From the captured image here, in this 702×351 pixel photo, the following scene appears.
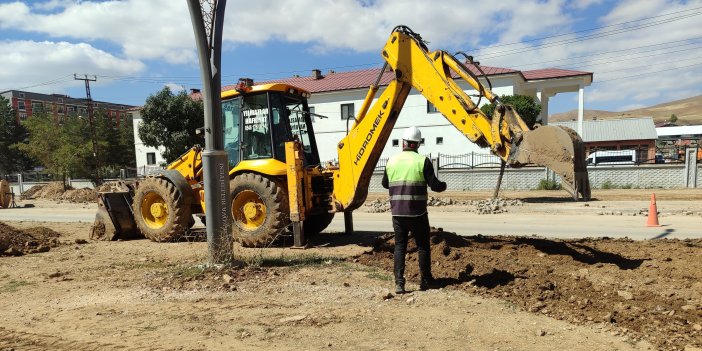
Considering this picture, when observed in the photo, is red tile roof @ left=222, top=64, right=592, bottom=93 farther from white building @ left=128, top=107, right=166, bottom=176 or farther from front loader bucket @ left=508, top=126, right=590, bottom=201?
front loader bucket @ left=508, top=126, right=590, bottom=201

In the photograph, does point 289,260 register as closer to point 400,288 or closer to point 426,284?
point 400,288

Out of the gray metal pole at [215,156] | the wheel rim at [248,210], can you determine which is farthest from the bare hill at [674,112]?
the gray metal pole at [215,156]

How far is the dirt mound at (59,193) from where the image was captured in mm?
28359

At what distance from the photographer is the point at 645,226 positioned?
11.0 m

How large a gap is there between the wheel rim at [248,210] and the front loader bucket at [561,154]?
4499 millimetres

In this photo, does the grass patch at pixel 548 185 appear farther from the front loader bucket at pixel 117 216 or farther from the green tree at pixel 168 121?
the green tree at pixel 168 121

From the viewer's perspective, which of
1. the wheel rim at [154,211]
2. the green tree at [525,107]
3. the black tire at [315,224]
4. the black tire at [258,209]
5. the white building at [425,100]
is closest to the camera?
the black tire at [258,209]

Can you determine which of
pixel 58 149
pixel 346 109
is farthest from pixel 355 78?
pixel 58 149

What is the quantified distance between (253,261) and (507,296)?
11.2 ft

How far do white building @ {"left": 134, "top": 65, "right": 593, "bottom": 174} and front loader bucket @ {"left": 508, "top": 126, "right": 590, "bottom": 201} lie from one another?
81.4 feet

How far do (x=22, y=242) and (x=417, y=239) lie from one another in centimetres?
802

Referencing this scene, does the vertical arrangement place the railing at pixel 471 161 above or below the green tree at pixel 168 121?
below

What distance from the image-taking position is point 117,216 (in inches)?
401

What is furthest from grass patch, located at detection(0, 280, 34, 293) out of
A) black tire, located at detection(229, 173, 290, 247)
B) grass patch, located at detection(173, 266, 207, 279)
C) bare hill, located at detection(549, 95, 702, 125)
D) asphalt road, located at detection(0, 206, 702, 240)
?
bare hill, located at detection(549, 95, 702, 125)
